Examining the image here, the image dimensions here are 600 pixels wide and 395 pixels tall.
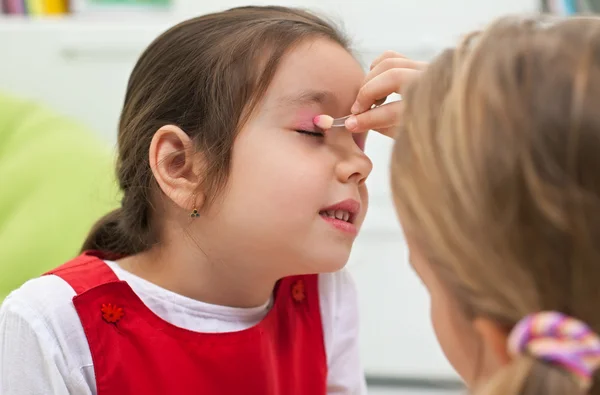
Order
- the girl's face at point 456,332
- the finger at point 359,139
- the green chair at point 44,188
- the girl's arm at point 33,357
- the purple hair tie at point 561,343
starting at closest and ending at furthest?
the purple hair tie at point 561,343 → the girl's face at point 456,332 → the girl's arm at point 33,357 → the finger at point 359,139 → the green chair at point 44,188

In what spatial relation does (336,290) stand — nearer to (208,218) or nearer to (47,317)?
(208,218)

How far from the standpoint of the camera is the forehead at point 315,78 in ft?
3.15

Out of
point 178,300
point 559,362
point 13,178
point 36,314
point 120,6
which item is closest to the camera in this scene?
point 559,362

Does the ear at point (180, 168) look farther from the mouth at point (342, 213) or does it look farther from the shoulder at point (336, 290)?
the shoulder at point (336, 290)

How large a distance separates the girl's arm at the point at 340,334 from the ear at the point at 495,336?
58 centimetres

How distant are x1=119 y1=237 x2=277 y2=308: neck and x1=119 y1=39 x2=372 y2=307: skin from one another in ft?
0.05

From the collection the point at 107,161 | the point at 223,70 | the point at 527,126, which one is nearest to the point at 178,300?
the point at 223,70

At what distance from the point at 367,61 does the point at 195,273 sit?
1198 mm

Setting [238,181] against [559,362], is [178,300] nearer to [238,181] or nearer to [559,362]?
[238,181]

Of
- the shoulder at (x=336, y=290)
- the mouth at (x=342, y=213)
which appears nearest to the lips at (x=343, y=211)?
the mouth at (x=342, y=213)

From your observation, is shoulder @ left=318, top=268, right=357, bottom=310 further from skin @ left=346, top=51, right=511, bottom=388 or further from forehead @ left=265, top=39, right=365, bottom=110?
skin @ left=346, top=51, right=511, bottom=388

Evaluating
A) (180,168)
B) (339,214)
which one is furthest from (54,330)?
(339,214)

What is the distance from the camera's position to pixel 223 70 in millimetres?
967

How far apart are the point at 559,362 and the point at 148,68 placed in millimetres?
691
